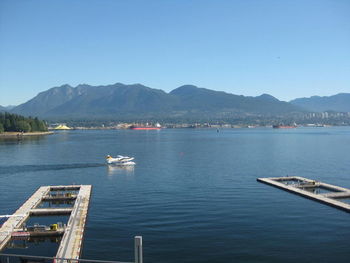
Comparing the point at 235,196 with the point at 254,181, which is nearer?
the point at 235,196

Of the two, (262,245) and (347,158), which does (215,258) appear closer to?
(262,245)

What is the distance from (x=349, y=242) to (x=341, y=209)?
36.1 ft

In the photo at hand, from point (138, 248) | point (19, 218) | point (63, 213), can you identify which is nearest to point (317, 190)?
point (63, 213)

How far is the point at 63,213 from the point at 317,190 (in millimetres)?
35802

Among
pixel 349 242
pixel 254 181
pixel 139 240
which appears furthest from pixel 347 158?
pixel 139 240

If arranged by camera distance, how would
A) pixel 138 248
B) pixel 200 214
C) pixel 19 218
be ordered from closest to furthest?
pixel 138 248
pixel 19 218
pixel 200 214

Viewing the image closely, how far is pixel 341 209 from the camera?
42375 millimetres

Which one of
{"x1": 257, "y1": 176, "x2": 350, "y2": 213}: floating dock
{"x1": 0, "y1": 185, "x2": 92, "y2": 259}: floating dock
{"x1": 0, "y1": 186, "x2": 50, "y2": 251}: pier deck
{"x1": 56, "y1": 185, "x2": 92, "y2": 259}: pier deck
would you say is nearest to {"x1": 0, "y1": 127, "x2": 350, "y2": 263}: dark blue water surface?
{"x1": 56, "y1": 185, "x2": 92, "y2": 259}: pier deck

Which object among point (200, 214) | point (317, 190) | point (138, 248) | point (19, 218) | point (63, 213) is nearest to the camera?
point (138, 248)

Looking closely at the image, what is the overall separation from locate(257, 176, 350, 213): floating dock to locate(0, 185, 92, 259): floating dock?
28133 mm

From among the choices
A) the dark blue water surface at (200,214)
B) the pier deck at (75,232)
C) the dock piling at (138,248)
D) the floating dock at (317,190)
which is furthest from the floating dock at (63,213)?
the floating dock at (317,190)

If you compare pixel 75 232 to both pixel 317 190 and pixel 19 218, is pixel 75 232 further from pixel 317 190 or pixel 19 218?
pixel 317 190

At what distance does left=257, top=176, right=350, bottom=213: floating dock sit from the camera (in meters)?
45.3

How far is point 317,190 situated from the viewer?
180 ft
